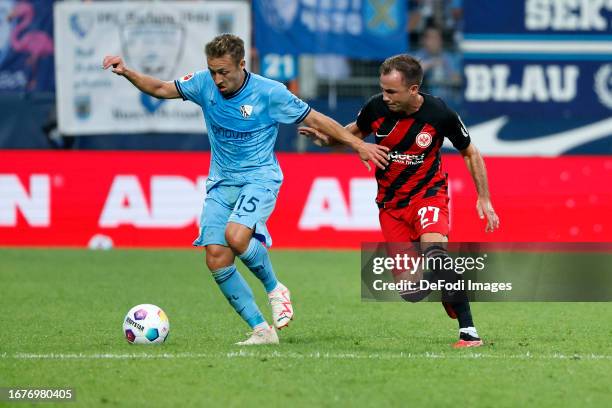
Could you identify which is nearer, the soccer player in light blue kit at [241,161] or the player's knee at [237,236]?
the player's knee at [237,236]

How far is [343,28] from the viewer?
18156mm

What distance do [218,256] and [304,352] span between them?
3.16 ft

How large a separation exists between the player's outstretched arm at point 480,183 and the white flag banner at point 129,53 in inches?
402

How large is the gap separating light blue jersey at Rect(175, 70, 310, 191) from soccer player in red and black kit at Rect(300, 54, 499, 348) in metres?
0.25

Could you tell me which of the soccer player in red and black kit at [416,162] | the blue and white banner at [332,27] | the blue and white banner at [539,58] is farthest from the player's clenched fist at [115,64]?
the blue and white banner at [539,58]

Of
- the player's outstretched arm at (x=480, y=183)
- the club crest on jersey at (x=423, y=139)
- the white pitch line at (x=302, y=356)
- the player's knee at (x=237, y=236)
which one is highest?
the club crest on jersey at (x=423, y=139)

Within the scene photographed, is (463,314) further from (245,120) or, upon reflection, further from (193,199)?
(193,199)

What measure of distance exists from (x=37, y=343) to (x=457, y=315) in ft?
9.92

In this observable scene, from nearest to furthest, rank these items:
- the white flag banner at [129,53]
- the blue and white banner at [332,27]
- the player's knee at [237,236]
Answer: the player's knee at [237,236]
the blue and white banner at [332,27]
the white flag banner at [129,53]

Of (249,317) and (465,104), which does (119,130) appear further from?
Answer: (249,317)

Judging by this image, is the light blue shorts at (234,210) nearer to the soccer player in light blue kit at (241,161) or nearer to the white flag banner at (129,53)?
the soccer player in light blue kit at (241,161)

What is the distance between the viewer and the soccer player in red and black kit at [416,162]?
8.32m

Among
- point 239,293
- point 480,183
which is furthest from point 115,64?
point 480,183

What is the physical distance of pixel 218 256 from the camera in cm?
838
